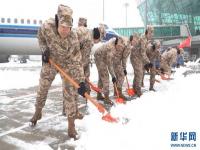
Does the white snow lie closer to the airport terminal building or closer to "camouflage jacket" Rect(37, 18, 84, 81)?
"camouflage jacket" Rect(37, 18, 84, 81)

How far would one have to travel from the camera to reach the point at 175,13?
68688 mm

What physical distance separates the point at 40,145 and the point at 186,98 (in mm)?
4749

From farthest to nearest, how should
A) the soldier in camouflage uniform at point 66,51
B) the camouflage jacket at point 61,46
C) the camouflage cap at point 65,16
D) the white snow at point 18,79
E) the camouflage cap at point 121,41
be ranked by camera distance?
the white snow at point 18,79 → the camouflage cap at point 121,41 → the camouflage jacket at point 61,46 → the soldier in camouflage uniform at point 66,51 → the camouflage cap at point 65,16

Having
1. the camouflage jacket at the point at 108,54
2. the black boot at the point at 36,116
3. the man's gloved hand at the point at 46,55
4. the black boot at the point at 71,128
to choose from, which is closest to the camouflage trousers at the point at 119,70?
the camouflage jacket at the point at 108,54

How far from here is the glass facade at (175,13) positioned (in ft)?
209

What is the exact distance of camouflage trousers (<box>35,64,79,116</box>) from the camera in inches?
227

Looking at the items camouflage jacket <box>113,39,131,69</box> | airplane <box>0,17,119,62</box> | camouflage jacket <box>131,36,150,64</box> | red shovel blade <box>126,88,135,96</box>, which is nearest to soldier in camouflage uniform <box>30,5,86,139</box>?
→ camouflage jacket <box>113,39,131,69</box>

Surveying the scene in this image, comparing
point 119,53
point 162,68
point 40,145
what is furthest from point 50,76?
point 162,68

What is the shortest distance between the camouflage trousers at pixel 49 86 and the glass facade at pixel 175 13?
183ft

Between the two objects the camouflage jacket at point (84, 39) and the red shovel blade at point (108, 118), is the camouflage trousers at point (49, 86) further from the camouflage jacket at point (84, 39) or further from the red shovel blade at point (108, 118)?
the camouflage jacket at point (84, 39)

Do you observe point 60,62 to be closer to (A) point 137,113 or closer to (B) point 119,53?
(A) point 137,113

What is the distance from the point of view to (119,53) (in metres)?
9.80

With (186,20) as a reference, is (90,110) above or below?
below

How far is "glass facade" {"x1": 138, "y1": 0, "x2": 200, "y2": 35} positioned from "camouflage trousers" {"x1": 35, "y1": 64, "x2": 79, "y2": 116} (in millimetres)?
55702
